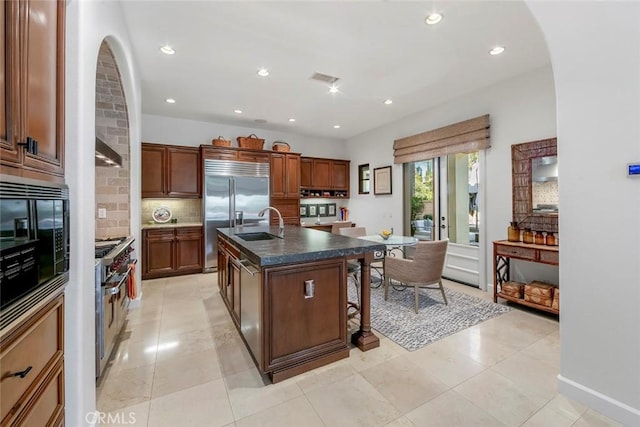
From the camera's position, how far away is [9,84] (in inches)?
35.8

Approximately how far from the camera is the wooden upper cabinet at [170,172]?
15.8 feet

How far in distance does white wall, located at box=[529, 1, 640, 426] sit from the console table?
142cm

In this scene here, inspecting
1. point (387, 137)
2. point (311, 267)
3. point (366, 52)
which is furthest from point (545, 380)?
point (387, 137)

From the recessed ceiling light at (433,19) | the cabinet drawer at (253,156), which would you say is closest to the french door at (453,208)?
the recessed ceiling light at (433,19)

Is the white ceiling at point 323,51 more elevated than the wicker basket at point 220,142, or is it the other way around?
the white ceiling at point 323,51

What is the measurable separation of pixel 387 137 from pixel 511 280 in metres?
3.42

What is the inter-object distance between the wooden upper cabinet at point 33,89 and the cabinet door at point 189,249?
3.82 m

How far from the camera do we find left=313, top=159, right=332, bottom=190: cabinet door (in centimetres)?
657

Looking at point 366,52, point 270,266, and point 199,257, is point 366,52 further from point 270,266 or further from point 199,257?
point 199,257

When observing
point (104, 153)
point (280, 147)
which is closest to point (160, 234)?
point (104, 153)

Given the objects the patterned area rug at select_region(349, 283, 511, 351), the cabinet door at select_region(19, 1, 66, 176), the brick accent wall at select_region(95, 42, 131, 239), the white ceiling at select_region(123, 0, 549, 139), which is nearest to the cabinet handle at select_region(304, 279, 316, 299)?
the patterned area rug at select_region(349, 283, 511, 351)

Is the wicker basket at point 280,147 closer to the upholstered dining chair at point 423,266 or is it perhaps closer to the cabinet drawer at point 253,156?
the cabinet drawer at point 253,156

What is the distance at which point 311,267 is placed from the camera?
2.08 m

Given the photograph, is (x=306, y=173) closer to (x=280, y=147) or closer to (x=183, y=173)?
(x=280, y=147)
